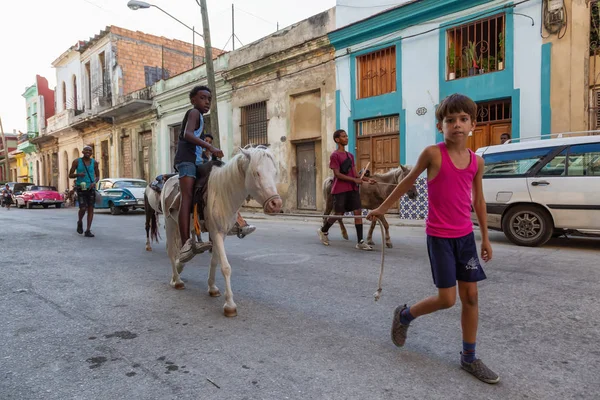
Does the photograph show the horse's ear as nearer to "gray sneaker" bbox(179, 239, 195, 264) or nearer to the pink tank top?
"gray sneaker" bbox(179, 239, 195, 264)

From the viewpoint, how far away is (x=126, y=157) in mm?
28312

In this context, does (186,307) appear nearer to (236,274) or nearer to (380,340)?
(236,274)

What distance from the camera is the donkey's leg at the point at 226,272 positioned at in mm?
3498

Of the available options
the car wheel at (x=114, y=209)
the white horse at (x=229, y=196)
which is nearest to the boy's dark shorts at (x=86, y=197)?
the white horse at (x=229, y=196)

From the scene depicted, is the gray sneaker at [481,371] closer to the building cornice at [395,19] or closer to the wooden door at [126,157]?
the building cornice at [395,19]

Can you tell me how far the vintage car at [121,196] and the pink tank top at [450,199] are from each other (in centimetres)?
1600

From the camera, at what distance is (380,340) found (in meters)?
2.94

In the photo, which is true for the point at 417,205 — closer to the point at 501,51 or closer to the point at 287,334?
the point at 501,51

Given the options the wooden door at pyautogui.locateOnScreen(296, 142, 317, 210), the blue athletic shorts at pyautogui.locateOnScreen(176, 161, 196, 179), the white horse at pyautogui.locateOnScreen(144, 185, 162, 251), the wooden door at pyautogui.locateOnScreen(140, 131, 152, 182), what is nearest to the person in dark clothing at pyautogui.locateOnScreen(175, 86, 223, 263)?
the blue athletic shorts at pyautogui.locateOnScreen(176, 161, 196, 179)

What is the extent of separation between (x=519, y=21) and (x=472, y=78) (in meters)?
1.77

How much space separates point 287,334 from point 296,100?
1444 cm

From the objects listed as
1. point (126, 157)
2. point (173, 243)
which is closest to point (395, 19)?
point (173, 243)

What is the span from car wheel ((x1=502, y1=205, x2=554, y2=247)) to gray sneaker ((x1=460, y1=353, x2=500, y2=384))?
5.37m

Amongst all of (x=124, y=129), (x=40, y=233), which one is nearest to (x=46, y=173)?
(x=124, y=129)
